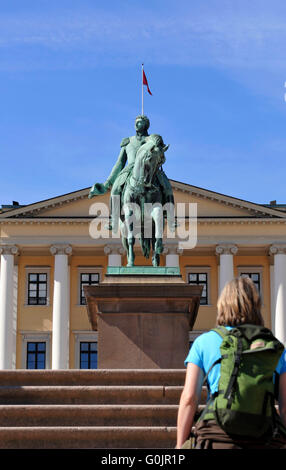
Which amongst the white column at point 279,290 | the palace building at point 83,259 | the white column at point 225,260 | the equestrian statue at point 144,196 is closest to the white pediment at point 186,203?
the palace building at point 83,259

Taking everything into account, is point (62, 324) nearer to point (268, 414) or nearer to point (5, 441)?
point (5, 441)

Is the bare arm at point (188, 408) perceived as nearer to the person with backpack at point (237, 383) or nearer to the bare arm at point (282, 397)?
the person with backpack at point (237, 383)

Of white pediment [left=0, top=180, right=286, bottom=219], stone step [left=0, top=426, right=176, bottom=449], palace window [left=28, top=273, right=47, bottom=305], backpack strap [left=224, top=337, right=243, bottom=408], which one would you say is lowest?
stone step [left=0, top=426, right=176, bottom=449]

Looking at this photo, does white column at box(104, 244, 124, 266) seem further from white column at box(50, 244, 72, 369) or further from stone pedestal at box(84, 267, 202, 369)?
stone pedestal at box(84, 267, 202, 369)

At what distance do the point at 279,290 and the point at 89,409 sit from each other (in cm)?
4197

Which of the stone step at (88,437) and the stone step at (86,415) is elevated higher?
the stone step at (86,415)

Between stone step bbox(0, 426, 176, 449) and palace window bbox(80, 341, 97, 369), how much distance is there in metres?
41.5

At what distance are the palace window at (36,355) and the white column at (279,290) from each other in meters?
13.6

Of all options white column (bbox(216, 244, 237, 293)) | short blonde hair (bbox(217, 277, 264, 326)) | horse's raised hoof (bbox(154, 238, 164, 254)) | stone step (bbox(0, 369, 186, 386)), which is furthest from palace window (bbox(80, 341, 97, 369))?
short blonde hair (bbox(217, 277, 264, 326))

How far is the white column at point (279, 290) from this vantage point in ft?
165

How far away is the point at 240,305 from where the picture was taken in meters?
4.88

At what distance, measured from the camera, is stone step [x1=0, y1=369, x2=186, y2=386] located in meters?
11.0

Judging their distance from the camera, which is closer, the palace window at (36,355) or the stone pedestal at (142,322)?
the stone pedestal at (142,322)

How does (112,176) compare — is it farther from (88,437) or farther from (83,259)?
(83,259)
